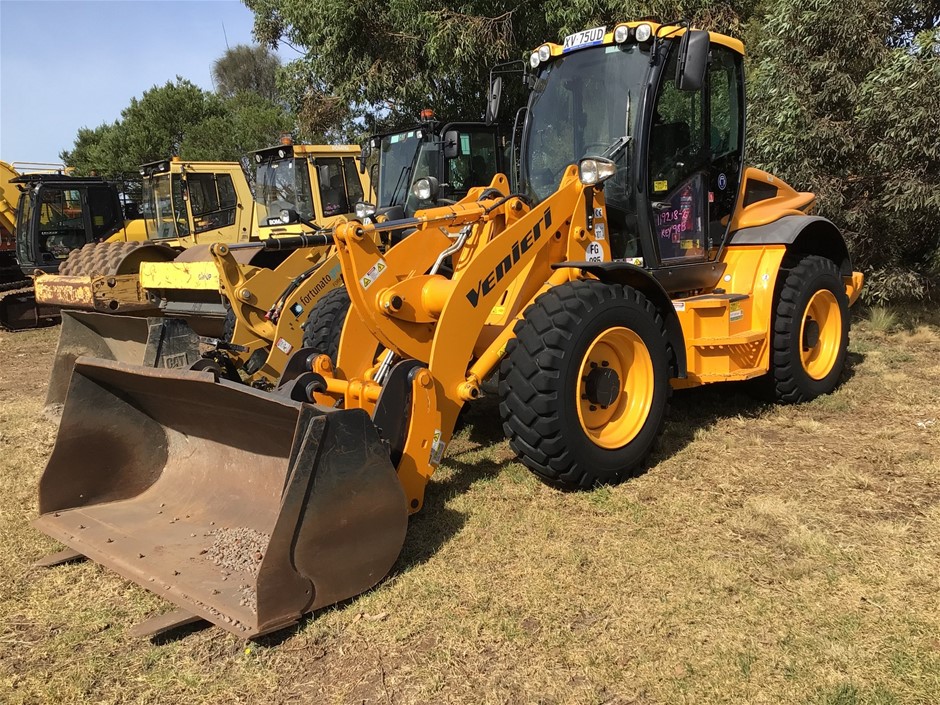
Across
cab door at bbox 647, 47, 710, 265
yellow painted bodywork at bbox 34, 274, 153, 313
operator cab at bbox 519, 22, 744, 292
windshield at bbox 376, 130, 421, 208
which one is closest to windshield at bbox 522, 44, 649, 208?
operator cab at bbox 519, 22, 744, 292

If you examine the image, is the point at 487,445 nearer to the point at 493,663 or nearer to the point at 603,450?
the point at 603,450

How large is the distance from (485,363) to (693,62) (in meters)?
2.11

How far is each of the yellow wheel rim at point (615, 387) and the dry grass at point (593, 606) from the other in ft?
1.18

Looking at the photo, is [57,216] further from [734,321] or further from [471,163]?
[734,321]

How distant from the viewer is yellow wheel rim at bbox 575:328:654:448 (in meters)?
4.16

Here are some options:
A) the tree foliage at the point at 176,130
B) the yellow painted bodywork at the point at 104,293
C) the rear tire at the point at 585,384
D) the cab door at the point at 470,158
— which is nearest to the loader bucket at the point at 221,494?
the rear tire at the point at 585,384

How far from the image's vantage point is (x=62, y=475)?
3.88 meters

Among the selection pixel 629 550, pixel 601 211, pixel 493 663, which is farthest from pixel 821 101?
pixel 493 663

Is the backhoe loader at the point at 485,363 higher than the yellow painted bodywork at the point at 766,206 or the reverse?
the reverse

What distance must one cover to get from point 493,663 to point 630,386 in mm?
2163

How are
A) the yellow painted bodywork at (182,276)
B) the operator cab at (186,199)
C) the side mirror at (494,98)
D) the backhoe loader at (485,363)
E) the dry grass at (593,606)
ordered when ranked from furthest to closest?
1. the operator cab at (186,199)
2. the yellow painted bodywork at (182,276)
3. the side mirror at (494,98)
4. the backhoe loader at (485,363)
5. the dry grass at (593,606)

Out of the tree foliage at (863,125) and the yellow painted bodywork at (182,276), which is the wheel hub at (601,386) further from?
the tree foliage at (863,125)

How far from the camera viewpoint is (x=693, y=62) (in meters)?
4.20

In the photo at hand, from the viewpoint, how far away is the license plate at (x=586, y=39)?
4.89 meters
